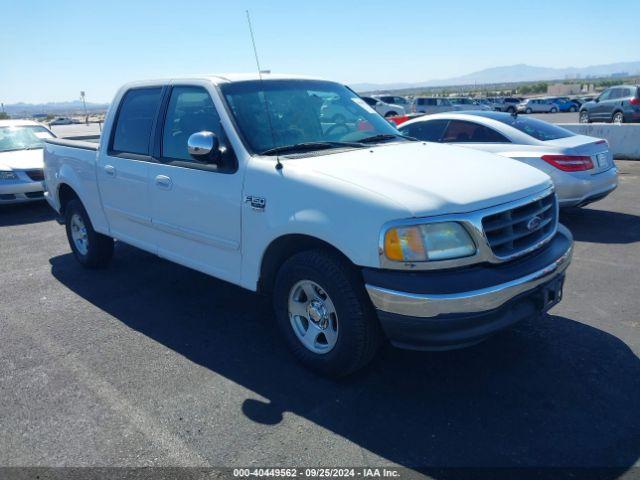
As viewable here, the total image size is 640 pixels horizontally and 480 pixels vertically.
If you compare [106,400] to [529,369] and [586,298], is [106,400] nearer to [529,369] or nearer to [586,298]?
[529,369]

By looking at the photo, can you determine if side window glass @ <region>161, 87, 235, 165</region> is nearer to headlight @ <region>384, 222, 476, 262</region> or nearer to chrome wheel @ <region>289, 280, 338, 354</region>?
chrome wheel @ <region>289, 280, 338, 354</region>

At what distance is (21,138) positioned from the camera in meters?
11.1

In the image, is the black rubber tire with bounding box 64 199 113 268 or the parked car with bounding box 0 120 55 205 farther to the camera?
the parked car with bounding box 0 120 55 205

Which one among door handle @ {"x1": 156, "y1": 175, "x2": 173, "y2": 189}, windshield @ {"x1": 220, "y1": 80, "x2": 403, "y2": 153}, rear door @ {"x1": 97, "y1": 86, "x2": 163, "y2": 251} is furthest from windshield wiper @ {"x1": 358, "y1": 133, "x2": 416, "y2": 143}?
rear door @ {"x1": 97, "y1": 86, "x2": 163, "y2": 251}

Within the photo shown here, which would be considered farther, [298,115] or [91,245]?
[91,245]

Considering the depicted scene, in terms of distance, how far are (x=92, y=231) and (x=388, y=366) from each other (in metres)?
3.77

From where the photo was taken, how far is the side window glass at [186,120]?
4289mm

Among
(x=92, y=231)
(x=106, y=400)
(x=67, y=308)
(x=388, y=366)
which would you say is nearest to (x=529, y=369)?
(x=388, y=366)

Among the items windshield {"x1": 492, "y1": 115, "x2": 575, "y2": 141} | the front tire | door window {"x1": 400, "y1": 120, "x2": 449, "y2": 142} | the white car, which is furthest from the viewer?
the front tire

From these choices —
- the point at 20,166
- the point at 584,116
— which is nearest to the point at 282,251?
the point at 20,166

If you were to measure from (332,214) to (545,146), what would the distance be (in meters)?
5.10

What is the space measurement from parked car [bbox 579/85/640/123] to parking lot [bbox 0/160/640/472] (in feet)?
62.5

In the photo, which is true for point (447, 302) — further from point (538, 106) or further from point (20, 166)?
point (538, 106)

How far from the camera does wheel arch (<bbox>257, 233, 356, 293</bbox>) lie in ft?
11.4
